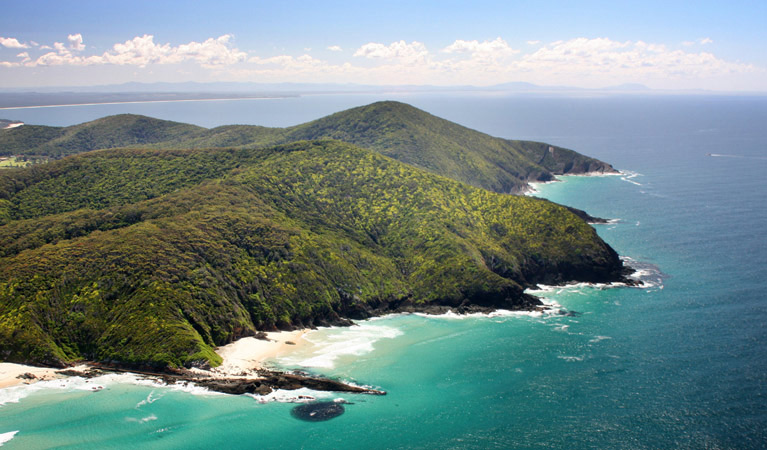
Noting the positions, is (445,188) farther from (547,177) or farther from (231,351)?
(547,177)

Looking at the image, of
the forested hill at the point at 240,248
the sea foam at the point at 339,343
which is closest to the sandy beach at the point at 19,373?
the forested hill at the point at 240,248

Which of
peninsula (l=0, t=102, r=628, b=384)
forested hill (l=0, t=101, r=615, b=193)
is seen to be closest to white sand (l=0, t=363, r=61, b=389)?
peninsula (l=0, t=102, r=628, b=384)

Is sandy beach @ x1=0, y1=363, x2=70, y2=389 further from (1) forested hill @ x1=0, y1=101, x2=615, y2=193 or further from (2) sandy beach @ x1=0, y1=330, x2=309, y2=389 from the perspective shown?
(1) forested hill @ x1=0, y1=101, x2=615, y2=193

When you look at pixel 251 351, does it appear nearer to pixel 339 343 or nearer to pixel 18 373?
pixel 339 343

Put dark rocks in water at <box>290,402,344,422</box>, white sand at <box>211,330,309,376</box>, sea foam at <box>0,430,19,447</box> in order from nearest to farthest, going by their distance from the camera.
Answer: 1. sea foam at <box>0,430,19,447</box>
2. dark rocks in water at <box>290,402,344,422</box>
3. white sand at <box>211,330,309,376</box>

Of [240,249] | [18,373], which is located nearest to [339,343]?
[240,249]

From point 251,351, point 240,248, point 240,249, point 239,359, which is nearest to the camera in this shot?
point 239,359

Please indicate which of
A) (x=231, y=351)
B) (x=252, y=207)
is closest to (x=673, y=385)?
(x=231, y=351)
